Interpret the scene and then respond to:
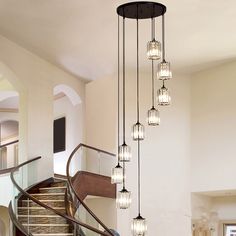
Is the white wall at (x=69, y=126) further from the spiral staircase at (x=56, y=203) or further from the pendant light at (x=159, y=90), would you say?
the pendant light at (x=159, y=90)

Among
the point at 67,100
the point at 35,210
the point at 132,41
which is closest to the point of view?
the point at 35,210

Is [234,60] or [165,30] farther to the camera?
→ [234,60]

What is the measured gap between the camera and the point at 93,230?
966 centimetres

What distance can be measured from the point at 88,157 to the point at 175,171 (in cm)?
222

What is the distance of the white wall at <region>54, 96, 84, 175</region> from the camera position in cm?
1534

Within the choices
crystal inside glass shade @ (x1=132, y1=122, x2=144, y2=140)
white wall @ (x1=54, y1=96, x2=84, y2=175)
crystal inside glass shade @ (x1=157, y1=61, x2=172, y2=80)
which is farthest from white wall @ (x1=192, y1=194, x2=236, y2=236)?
crystal inside glass shade @ (x1=157, y1=61, x2=172, y2=80)

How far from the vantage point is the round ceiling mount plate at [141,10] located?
893 cm

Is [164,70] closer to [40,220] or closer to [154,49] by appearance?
[154,49]

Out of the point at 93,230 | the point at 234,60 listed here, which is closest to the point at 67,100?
the point at 234,60

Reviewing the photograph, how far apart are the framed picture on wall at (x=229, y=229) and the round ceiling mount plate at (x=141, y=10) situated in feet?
22.7

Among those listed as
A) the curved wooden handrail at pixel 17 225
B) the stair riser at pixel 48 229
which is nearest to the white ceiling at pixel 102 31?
the curved wooden handrail at pixel 17 225

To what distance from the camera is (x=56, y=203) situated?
448 inches

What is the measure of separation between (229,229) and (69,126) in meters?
5.39

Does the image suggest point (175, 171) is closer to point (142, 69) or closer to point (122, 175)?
point (142, 69)
